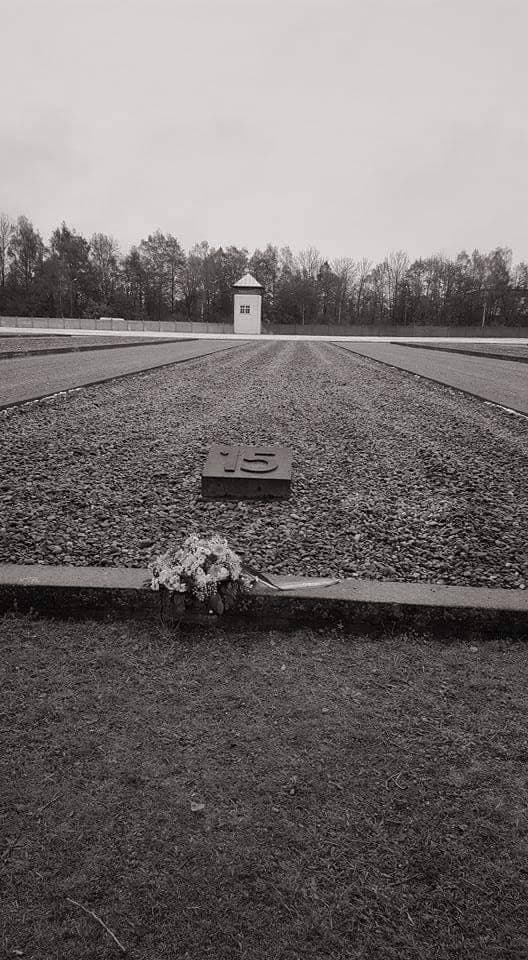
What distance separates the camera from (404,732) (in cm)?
232

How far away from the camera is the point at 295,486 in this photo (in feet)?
18.0

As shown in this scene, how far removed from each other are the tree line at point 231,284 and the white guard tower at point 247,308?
15045mm

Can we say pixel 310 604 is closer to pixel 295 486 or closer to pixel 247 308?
pixel 295 486

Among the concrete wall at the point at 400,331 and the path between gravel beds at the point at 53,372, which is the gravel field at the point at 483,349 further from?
the concrete wall at the point at 400,331

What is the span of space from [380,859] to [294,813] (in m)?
0.31

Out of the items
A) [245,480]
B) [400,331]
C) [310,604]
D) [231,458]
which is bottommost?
[310,604]

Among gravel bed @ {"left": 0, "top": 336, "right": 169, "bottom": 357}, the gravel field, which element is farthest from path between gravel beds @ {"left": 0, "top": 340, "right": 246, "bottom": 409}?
the gravel field

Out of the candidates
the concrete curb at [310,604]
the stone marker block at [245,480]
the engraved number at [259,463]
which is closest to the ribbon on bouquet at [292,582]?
the concrete curb at [310,604]

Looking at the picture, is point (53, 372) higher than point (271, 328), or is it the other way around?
point (271, 328)

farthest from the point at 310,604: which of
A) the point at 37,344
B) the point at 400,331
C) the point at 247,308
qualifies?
the point at 400,331

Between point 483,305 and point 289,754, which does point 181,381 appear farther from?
point 483,305

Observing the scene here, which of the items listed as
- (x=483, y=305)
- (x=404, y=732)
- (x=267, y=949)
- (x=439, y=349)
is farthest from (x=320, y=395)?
(x=483, y=305)

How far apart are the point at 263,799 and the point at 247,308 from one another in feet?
223

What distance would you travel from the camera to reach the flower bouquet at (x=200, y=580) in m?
3.12
